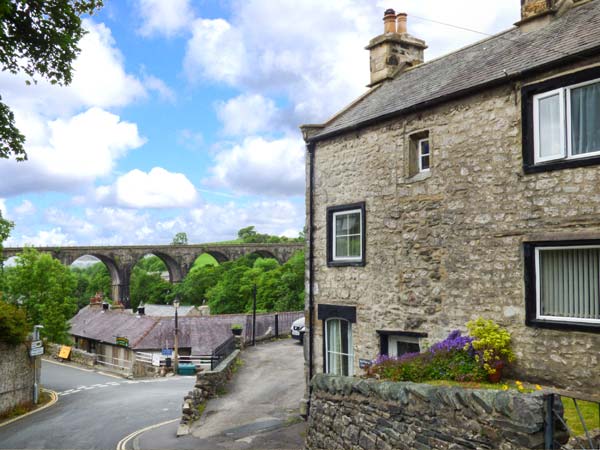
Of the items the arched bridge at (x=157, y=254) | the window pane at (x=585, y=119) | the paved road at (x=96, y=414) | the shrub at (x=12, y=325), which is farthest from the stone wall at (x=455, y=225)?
the arched bridge at (x=157, y=254)

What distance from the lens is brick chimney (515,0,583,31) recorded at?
11469 mm

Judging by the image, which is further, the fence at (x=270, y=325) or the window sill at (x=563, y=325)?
the fence at (x=270, y=325)

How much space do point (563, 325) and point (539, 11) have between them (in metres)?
6.70

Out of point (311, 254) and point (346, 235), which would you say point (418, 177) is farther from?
point (311, 254)

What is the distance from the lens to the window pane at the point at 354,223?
1294 cm

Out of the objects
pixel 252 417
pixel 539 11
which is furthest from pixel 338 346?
pixel 539 11

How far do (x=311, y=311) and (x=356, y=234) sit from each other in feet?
7.74

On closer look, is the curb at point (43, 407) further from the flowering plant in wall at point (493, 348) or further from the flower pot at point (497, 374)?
the flower pot at point (497, 374)

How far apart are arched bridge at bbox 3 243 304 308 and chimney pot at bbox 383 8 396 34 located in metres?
58.4

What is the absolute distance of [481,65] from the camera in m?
11.4

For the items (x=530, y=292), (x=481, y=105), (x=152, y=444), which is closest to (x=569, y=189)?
(x=530, y=292)

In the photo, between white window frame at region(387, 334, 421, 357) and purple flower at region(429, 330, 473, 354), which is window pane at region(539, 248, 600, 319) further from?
white window frame at region(387, 334, 421, 357)

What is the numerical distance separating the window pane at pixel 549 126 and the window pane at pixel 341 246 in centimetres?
518

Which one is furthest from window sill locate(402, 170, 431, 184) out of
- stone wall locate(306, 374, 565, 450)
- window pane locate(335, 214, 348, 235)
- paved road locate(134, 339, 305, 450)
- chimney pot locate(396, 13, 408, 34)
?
chimney pot locate(396, 13, 408, 34)
